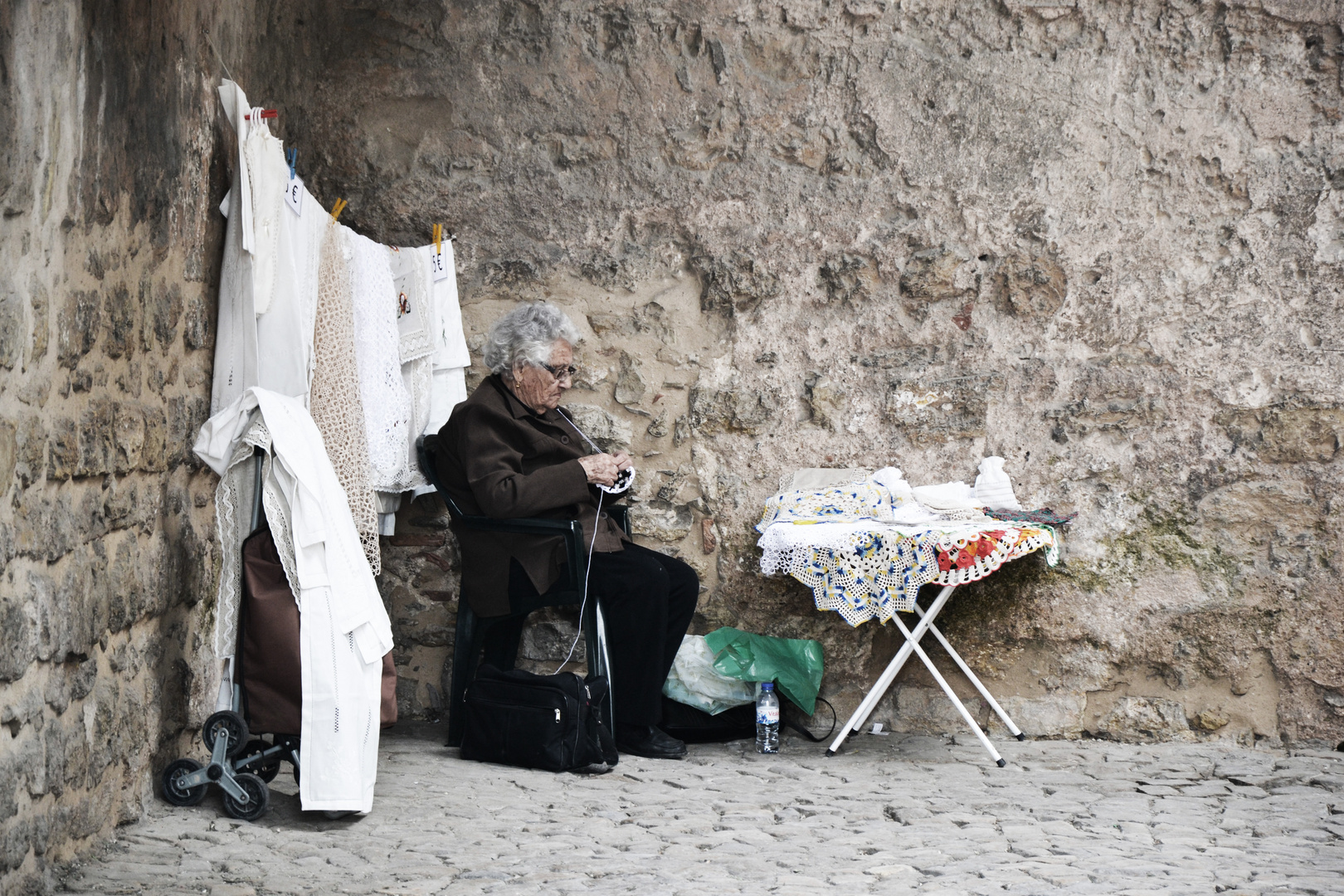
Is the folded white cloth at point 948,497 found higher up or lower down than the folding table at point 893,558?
higher up

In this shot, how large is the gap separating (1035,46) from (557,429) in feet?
6.15

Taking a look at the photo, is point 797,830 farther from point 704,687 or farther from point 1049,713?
point 1049,713

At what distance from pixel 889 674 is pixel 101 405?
218cm

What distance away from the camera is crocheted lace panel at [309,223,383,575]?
3.09m

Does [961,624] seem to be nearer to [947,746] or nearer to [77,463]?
[947,746]

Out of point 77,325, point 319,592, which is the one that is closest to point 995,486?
point 319,592

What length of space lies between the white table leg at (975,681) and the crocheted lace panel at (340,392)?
155 centimetres

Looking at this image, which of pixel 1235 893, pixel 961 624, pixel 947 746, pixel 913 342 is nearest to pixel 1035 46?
pixel 913 342

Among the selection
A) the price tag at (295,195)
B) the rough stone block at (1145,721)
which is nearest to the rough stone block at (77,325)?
the price tag at (295,195)

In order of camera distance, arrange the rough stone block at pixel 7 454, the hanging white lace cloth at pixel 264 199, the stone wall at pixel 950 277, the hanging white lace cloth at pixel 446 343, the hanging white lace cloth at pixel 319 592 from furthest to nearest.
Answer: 1. the hanging white lace cloth at pixel 446 343
2. the stone wall at pixel 950 277
3. the hanging white lace cloth at pixel 264 199
4. the hanging white lace cloth at pixel 319 592
5. the rough stone block at pixel 7 454

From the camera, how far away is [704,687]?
356 cm

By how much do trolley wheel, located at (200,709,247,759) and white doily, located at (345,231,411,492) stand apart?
0.91 metres

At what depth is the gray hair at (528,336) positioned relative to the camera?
350 centimetres

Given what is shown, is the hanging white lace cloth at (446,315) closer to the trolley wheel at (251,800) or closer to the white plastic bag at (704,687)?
the white plastic bag at (704,687)
